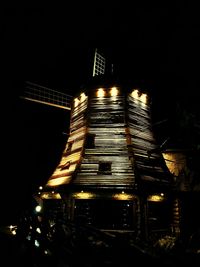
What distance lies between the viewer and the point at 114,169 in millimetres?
15664

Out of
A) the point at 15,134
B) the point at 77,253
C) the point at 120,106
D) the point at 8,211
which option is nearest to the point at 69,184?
the point at 120,106

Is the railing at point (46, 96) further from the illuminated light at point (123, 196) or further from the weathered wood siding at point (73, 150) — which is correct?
the illuminated light at point (123, 196)

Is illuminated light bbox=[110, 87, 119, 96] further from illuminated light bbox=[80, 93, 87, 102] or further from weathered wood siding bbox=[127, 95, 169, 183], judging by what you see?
illuminated light bbox=[80, 93, 87, 102]

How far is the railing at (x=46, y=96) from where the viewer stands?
2195 cm

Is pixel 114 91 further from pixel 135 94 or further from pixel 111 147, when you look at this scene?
pixel 111 147

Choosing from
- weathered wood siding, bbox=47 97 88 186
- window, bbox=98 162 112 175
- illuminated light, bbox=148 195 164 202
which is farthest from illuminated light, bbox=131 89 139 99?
illuminated light, bbox=148 195 164 202

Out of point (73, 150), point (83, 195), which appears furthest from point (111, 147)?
point (83, 195)

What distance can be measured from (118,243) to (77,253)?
195cm

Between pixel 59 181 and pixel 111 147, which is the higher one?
pixel 111 147

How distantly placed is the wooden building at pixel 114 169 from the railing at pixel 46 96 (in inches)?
160

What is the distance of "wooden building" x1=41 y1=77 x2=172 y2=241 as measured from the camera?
14.9 meters

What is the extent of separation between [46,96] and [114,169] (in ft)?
39.2

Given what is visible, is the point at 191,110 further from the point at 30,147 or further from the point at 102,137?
the point at 30,147

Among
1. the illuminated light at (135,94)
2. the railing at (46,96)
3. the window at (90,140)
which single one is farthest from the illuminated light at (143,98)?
the railing at (46,96)
